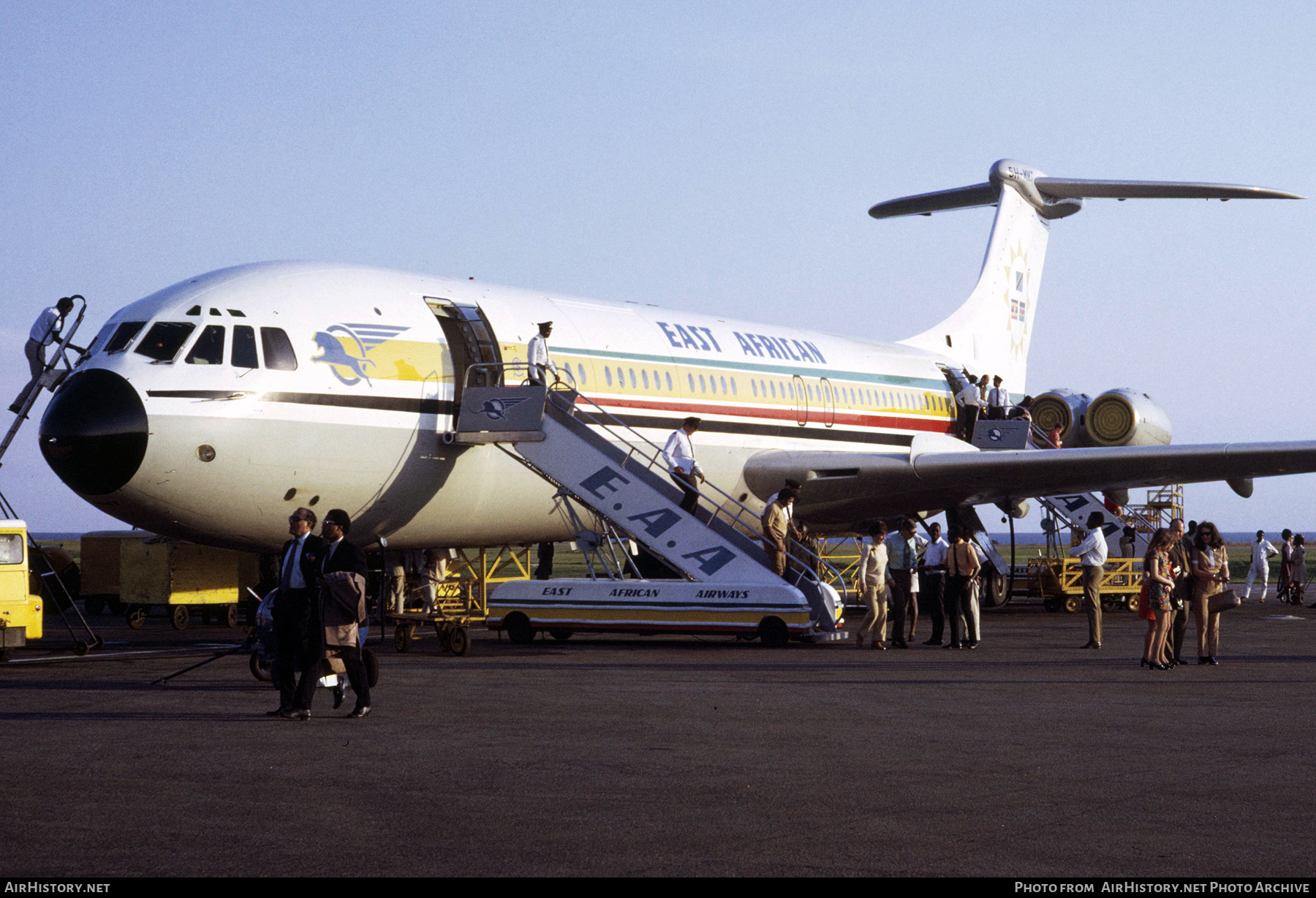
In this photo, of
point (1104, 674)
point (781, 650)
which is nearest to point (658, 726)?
point (1104, 674)

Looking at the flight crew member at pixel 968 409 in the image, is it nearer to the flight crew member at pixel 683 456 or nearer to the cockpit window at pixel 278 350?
the flight crew member at pixel 683 456

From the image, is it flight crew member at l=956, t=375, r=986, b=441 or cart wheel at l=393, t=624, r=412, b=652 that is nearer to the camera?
cart wheel at l=393, t=624, r=412, b=652

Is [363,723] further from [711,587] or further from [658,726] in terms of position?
[711,587]

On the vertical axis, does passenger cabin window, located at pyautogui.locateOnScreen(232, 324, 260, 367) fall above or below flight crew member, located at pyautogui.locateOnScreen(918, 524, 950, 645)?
above

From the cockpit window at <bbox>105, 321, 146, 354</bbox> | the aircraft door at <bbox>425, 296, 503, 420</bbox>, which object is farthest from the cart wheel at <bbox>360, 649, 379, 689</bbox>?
the aircraft door at <bbox>425, 296, 503, 420</bbox>

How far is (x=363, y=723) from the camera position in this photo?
10711 millimetres

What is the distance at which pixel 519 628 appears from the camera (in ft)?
62.3

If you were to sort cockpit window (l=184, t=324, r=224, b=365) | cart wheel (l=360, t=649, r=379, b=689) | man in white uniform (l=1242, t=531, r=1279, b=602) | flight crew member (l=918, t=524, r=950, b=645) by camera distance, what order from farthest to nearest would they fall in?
man in white uniform (l=1242, t=531, r=1279, b=602), flight crew member (l=918, t=524, r=950, b=645), cockpit window (l=184, t=324, r=224, b=365), cart wheel (l=360, t=649, r=379, b=689)

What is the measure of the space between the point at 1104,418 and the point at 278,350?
20483mm

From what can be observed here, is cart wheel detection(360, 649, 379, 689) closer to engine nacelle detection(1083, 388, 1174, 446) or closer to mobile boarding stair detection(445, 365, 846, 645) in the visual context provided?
mobile boarding stair detection(445, 365, 846, 645)

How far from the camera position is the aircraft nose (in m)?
15.3

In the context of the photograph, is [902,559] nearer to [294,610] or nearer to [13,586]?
[294,610]

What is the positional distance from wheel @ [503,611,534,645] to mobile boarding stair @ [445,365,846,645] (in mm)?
14

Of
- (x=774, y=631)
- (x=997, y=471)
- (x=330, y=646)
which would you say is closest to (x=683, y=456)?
(x=774, y=631)
